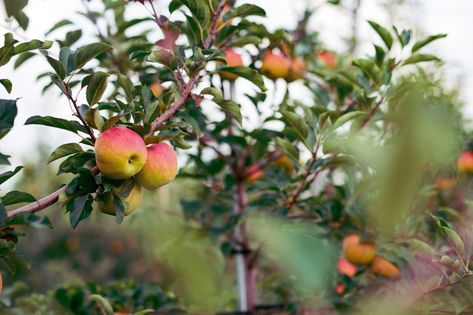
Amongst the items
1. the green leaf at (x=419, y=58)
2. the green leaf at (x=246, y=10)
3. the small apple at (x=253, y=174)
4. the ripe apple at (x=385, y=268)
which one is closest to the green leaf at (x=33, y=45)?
the green leaf at (x=246, y=10)

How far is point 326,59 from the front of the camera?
6.43 ft

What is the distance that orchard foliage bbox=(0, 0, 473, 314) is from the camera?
0.88 m

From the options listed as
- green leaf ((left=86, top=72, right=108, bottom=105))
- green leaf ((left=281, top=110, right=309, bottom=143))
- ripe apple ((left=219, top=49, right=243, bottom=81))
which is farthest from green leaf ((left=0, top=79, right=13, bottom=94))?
ripe apple ((left=219, top=49, right=243, bottom=81))

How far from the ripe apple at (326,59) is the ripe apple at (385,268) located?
0.67 metres

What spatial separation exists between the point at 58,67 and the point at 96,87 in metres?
0.07

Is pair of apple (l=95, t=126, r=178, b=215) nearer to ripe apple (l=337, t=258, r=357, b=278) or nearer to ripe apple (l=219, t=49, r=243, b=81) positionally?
ripe apple (l=219, t=49, r=243, b=81)

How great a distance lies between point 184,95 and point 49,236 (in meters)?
4.59

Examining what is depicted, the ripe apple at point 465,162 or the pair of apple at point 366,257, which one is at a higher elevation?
the ripe apple at point 465,162

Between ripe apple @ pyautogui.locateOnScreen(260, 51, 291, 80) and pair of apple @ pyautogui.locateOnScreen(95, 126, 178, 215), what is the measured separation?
0.64 m

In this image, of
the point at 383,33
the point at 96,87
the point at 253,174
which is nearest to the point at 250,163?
the point at 253,174

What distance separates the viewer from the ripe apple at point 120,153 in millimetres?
807

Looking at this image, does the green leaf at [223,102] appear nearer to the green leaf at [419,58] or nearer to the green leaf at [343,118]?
the green leaf at [343,118]

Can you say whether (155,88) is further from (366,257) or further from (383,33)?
(366,257)

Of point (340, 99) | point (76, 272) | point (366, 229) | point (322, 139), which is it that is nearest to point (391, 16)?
point (340, 99)
